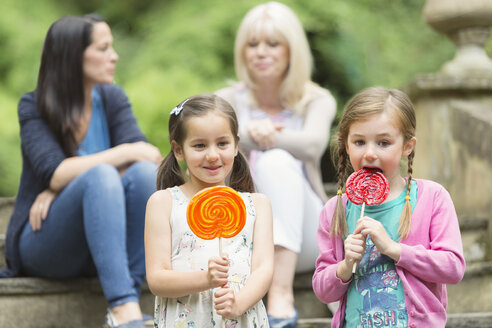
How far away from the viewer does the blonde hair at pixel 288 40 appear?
3496 mm

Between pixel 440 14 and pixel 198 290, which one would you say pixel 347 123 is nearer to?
pixel 198 290

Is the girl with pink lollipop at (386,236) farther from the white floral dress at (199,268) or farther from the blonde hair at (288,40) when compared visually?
the blonde hair at (288,40)

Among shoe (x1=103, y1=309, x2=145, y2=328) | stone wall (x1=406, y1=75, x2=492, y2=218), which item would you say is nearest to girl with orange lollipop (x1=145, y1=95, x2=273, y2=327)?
shoe (x1=103, y1=309, x2=145, y2=328)

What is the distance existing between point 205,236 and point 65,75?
148cm

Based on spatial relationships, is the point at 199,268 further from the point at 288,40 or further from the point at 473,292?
the point at 473,292

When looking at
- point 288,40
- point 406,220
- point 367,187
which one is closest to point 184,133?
point 367,187

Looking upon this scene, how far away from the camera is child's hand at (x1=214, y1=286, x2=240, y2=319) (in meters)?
2.01

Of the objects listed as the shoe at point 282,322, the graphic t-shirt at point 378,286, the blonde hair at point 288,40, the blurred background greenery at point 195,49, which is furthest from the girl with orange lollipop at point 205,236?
the blurred background greenery at point 195,49

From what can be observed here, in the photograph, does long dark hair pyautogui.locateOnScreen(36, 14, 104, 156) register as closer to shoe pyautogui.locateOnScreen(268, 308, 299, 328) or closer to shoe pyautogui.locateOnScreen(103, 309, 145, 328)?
shoe pyautogui.locateOnScreen(103, 309, 145, 328)

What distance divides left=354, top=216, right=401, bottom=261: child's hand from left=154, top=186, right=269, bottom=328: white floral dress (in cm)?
36

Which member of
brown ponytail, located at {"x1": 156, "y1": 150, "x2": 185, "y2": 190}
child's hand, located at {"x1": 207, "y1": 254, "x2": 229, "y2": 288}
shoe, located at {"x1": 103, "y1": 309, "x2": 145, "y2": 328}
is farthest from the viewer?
shoe, located at {"x1": 103, "y1": 309, "x2": 145, "y2": 328}

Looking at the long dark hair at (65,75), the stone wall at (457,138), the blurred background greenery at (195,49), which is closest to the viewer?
the long dark hair at (65,75)

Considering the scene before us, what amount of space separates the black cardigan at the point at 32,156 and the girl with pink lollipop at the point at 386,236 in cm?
137

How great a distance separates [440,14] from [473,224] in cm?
126
